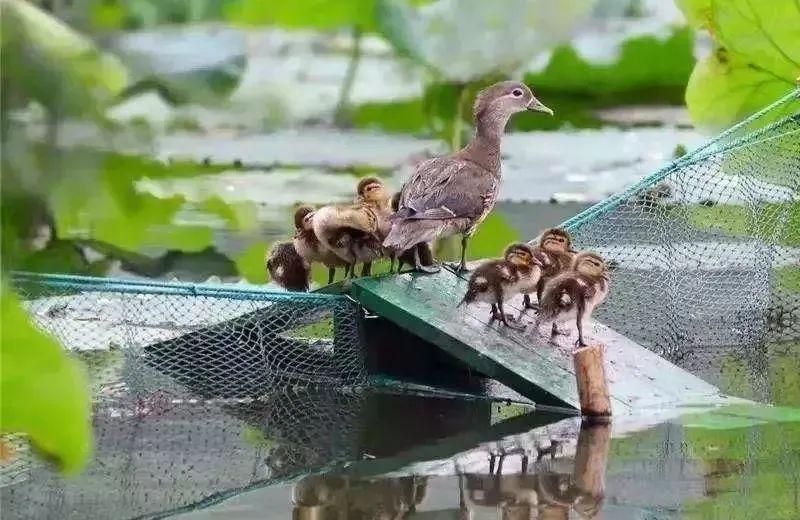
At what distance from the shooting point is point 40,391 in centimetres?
81

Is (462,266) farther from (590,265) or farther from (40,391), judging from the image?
(40,391)

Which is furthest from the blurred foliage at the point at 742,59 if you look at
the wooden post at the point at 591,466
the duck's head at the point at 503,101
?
the wooden post at the point at 591,466

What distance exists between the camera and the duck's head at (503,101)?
16.4 ft

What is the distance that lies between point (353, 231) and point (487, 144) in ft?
2.31

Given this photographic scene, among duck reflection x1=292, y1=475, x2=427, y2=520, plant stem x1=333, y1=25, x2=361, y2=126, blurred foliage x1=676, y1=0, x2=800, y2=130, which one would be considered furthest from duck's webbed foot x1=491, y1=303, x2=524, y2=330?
plant stem x1=333, y1=25, x2=361, y2=126

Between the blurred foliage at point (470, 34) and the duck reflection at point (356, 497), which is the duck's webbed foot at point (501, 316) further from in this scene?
the blurred foliage at point (470, 34)

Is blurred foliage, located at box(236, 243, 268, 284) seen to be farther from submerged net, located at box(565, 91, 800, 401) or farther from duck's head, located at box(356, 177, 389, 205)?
submerged net, located at box(565, 91, 800, 401)

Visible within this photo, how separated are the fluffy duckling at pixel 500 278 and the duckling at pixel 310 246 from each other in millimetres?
598

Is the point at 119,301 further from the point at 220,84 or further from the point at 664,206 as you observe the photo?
the point at 220,84

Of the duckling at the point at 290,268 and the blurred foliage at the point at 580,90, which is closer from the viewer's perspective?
the duckling at the point at 290,268

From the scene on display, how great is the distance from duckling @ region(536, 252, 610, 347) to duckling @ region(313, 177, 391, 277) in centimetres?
61

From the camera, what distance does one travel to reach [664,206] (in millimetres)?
5062

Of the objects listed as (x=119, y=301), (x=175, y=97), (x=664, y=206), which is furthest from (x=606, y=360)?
(x=175, y=97)

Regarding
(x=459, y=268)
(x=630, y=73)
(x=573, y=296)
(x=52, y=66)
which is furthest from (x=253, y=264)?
(x=52, y=66)
